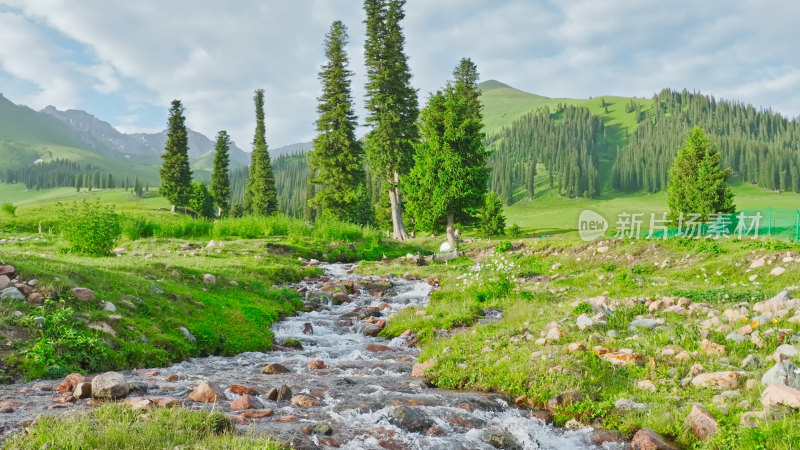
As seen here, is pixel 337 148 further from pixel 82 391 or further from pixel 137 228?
pixel 82 391

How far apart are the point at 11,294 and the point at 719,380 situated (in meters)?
11.3

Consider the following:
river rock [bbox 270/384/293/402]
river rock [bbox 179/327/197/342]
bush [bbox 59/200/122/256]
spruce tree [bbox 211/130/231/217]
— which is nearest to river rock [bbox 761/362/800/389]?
river rock [bbox 270/384/293/402]

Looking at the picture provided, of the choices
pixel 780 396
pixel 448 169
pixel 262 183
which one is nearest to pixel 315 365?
pixel 780 396

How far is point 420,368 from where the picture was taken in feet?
27.4

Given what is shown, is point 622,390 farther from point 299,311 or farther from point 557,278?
point 557,278

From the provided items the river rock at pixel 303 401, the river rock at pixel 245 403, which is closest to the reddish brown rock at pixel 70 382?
the river rock at pixel 245 403

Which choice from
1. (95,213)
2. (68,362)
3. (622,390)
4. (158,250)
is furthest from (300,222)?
(622,390)

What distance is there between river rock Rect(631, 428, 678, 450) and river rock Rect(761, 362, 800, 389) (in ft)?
5.65

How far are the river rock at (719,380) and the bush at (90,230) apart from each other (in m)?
17.8

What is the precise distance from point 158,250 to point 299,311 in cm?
1040

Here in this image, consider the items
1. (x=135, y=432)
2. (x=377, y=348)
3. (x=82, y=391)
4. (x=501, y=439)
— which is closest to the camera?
(x=135, y=432)

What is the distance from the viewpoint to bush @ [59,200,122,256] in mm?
16203

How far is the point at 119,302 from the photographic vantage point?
9203 mm

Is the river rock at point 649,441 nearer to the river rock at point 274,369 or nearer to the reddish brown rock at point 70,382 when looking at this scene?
the river rock at point 274,369
